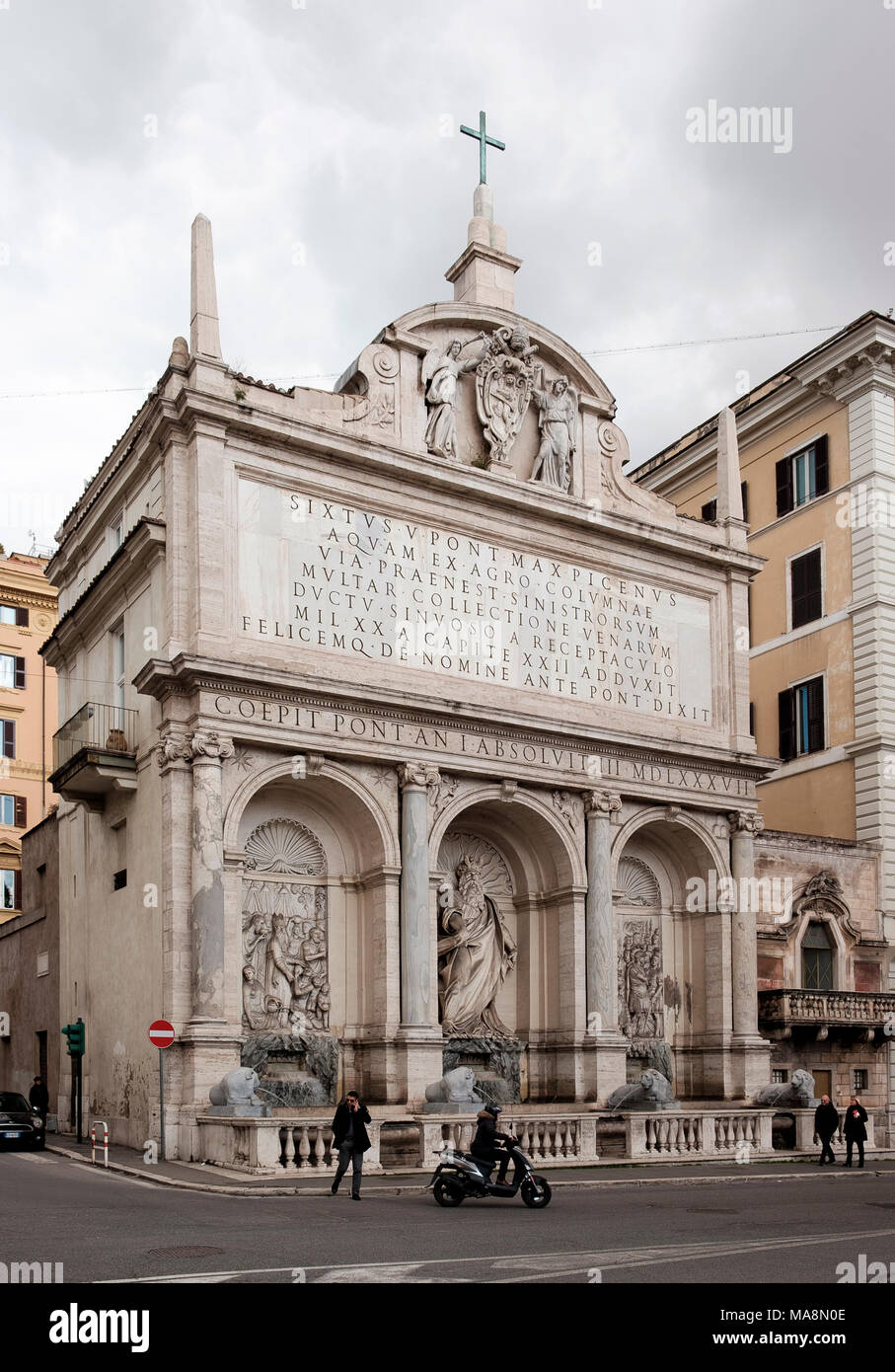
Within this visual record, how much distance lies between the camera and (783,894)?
37.1 meters

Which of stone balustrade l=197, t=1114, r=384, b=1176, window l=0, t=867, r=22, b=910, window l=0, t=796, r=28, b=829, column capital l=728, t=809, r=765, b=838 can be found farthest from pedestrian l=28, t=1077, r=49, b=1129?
window l=0, t=796, r=28, b=829

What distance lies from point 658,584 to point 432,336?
319 inches

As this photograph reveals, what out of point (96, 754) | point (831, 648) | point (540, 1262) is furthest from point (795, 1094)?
point (540, 1262)

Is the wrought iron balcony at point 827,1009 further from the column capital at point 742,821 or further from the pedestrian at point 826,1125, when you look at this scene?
the pedestrian at point 826,1125

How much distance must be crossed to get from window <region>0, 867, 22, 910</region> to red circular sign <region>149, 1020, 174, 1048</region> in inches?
1074

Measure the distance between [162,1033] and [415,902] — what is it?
665 centimetres

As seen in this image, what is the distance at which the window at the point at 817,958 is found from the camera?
37344mm

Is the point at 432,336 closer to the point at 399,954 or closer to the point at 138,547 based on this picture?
the point at 138,547

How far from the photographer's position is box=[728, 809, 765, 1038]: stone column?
111 ft

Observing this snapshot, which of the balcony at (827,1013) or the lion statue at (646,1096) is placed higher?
the balcony at (827,1013)

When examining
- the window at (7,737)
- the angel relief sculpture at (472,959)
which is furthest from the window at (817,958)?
the window at (7,737)

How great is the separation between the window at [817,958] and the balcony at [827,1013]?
36.2 inches

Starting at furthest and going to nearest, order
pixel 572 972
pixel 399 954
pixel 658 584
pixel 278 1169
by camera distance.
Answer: pixel 658 584 → pixel 572 972 → pixel 399 954 → pixel 278 1169
